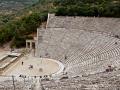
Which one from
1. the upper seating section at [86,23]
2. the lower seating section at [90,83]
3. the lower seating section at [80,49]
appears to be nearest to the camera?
the lower seating section at [90,83]

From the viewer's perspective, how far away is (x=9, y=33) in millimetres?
45188

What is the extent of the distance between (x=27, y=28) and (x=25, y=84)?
22.0 metres

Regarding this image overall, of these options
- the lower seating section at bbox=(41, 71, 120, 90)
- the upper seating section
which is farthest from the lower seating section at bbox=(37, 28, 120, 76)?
the lower seating section at bbox=(41, 71, 120, 90)

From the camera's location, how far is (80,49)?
3697 centimetres

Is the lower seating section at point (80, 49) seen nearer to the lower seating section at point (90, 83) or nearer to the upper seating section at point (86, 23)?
the upper seating section at point (86, 23)

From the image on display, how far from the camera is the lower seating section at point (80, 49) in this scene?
31.1 m

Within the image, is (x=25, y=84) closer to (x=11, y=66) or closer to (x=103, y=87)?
(x=103, y=87)

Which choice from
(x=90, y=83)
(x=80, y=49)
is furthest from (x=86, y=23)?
(x=90, y=83)

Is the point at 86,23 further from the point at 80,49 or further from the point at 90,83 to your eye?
the point at 90,83

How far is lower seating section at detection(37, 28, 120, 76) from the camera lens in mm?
31141

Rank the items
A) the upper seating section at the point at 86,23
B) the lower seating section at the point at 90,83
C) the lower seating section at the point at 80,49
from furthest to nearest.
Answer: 1. the upper seating section at the point at 86,23
2. the lower seating section at the point at 80,49
3. the lower seating section at the point at 90,83

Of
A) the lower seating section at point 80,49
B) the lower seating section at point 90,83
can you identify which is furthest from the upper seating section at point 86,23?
the lower seating section at point 90,83

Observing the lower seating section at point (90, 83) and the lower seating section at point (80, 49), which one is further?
the lower seating section at point (80, 49)

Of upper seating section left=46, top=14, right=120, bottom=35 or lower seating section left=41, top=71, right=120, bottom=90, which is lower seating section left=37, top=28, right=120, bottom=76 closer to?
upper seating section left=46, top=14, right=120, bottom=35
